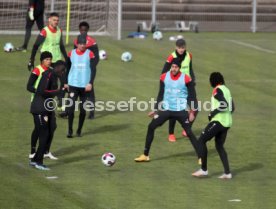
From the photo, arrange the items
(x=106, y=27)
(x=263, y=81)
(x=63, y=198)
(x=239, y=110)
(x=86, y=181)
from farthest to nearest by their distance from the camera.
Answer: (x=106, y=27) → (x=263, y=81) → (x=239, y=110) → (x=86, y=181) → (x=63, y=198)

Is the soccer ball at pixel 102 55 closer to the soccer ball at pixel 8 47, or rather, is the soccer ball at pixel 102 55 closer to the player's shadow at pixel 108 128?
the soccer ball at pixel 8 47

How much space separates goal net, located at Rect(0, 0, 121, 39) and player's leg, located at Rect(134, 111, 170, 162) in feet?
52.7

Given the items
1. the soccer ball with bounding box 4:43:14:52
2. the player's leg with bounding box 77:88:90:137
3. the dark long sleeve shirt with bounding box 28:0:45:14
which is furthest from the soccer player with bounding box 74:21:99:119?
the soccer ball with bounding box 4:43:14:52

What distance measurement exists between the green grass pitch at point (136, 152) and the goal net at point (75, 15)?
12.4 ft

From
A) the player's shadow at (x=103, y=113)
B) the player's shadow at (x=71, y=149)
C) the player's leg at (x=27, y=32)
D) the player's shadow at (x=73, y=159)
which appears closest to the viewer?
the player's shadow at (x=73, y=159)

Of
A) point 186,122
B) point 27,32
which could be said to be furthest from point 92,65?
point 27,32

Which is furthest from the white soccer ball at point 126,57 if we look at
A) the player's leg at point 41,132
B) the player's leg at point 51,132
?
the player's leg at point 41,132

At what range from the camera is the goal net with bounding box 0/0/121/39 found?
35812 millimetres

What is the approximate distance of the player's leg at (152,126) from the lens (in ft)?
62.6

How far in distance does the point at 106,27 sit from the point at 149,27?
2.86 m

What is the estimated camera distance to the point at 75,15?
123 ft

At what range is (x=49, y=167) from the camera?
738 inches

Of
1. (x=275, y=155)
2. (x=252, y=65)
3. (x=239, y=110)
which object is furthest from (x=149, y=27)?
(x=275, y=155)

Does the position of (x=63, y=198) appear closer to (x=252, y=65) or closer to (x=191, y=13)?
(x=252, y=65)
